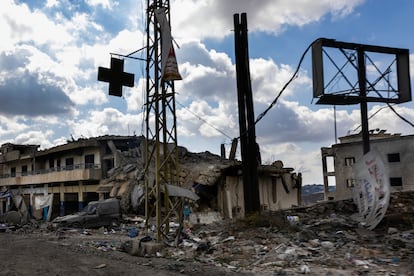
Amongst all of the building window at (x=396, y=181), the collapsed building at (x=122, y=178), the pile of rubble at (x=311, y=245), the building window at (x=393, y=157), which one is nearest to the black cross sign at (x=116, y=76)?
the collapsed building at (x=122, y=178)

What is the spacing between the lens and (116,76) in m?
14.7

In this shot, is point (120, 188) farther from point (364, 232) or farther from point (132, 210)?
point (364, 232)

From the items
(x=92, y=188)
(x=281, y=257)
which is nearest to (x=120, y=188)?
(x=92, y=188)

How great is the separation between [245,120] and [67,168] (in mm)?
21721

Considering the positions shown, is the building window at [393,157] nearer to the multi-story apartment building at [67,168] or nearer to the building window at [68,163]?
the multi-story apartment building at [67,168]

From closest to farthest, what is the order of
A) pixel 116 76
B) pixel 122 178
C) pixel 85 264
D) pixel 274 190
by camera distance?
pixel 85 264 < pixel 116 76 < pixel 274 190 < pixel 122 178

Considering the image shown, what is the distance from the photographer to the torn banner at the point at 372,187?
39.2ft

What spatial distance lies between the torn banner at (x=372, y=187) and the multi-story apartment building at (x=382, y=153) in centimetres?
1437

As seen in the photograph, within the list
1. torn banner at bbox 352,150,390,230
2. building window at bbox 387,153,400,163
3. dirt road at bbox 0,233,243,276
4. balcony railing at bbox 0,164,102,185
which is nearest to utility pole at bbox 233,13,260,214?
torn banner at bbox 352,150,390,230

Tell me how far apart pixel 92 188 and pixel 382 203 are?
24.1m

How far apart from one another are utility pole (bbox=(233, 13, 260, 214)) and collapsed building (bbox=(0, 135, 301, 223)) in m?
5.09

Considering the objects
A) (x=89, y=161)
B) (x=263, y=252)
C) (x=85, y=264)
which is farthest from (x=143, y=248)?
(x=89, y=161)

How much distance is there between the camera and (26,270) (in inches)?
381

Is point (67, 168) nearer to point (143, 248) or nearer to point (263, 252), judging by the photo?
point (143, 248)
